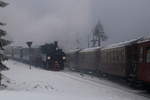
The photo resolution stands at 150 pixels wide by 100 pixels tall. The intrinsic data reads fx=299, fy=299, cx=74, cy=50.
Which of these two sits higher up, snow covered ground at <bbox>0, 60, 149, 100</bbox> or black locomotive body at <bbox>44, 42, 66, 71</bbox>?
black locomotive body at <bbox>44, 42, 66, 71</bbox>

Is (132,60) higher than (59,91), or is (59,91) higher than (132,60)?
(132,60)

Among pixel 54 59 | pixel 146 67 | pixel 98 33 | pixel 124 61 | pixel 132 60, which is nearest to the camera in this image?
pixel 146 67

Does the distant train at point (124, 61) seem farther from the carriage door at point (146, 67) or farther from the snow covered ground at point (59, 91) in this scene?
the snow covered ground at point (59, 91)

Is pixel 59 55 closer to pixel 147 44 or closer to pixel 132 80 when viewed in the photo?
pixel 132 80

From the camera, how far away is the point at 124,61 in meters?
19.2

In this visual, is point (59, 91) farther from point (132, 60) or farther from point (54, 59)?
point (54, 59)

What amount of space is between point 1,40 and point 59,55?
71.9 feet

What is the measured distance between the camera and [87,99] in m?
11.0

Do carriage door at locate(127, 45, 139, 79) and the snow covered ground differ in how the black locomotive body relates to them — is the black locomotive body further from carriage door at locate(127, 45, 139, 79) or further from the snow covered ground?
carriage door at locate(127, 45, 139, 79)

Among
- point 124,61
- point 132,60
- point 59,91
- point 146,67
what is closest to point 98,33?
point 124,61

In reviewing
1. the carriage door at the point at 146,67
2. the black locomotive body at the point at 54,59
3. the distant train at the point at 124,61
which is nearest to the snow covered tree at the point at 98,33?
the black locomotive body at the point at 54,59

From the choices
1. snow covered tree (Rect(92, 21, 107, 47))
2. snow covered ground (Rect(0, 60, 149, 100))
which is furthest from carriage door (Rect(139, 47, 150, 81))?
snow covered tree (Rect(92, 21, 107, 47))

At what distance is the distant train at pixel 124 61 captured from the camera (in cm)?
1521

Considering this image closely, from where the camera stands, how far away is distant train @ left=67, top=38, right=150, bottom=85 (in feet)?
49.9
